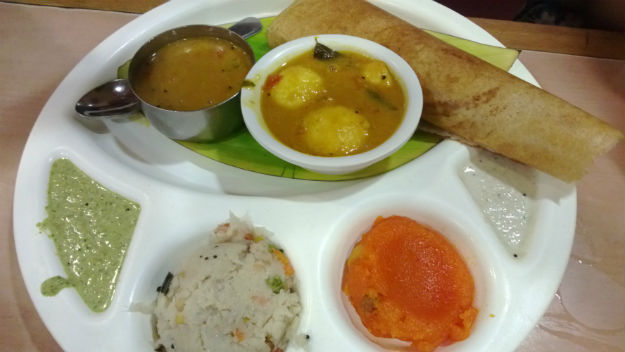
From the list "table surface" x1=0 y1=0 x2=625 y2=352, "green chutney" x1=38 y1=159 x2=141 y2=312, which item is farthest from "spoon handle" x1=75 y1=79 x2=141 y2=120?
"table surface" x1=0 y1=0 x2=625 y2=352

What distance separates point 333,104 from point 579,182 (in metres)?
1.37

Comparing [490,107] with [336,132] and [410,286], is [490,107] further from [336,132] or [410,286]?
[410,286]

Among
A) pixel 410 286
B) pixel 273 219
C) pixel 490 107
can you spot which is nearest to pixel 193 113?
pixel 273 219

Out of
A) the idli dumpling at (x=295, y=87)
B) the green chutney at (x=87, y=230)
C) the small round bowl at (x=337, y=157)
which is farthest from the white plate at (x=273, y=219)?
the idli dumpling at (x=295, y=87)

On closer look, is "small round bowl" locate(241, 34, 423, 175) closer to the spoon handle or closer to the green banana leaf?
the green banana leaf

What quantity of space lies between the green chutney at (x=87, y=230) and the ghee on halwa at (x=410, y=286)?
93 centimetres

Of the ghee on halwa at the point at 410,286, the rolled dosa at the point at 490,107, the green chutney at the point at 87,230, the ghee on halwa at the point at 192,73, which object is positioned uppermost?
the ghee on halwa at the point at 192,73

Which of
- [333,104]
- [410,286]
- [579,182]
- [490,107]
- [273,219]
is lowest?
[579,182]

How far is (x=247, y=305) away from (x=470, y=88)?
1.35 meters

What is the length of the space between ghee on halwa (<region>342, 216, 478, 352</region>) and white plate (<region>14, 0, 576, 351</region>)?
0.22ft

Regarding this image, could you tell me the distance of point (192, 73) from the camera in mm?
1844

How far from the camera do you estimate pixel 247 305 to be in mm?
1375

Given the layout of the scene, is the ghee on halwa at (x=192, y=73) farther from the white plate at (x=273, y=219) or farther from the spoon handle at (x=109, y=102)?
the white plate at (x=273, y=219)

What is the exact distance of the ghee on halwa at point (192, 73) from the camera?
5.76 feet
